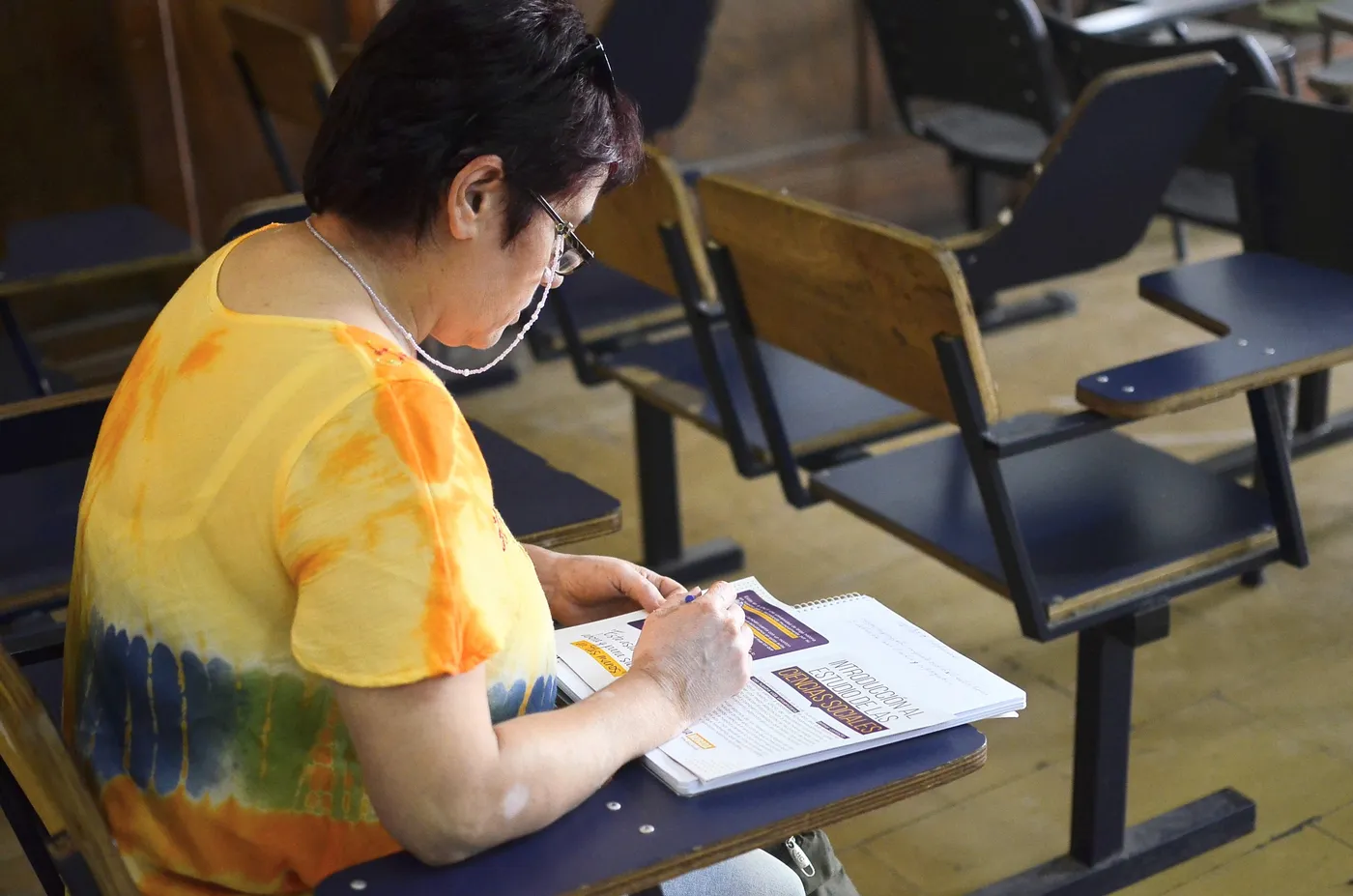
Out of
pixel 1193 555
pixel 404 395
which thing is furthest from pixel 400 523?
pixel 1193 555

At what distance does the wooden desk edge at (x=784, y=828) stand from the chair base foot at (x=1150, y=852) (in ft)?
3.11

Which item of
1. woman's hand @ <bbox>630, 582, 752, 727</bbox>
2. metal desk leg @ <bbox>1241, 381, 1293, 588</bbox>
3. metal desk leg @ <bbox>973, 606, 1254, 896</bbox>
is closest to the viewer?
woman's hand @ <bbox>630, 582, 752, 727</bbox>

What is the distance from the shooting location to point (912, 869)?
2.12 meters

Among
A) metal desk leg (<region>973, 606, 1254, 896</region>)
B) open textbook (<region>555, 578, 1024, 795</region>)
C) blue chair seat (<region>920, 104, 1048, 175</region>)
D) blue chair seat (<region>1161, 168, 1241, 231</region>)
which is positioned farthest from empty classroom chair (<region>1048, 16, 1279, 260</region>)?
open textbook (<region>555, 578, 1024, 795</region>)

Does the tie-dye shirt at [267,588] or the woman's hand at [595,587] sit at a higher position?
the tie-dye shirt at [267,588]

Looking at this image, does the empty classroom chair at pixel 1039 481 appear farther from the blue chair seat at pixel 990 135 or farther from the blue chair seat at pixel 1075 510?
the blue chair seat at pixel 990 135

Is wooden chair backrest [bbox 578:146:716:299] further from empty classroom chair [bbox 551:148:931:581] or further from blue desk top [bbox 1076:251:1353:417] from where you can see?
blue desk top [bbox 1076:251:1353:417]

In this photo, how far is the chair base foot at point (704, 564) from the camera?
2945 millimetres

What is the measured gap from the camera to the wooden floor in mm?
2131

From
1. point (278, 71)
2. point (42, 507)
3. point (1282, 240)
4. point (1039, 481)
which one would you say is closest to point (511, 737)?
point (42, 507)

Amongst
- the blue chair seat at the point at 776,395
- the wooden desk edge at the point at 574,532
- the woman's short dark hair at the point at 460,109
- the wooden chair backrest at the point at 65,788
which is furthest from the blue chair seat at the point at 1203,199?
the wooden chair backrest at the point at 65,788

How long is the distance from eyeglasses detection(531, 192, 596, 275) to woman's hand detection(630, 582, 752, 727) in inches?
11.4

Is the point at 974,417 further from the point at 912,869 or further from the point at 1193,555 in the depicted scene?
the point at 912,869

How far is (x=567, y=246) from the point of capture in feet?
4.05
